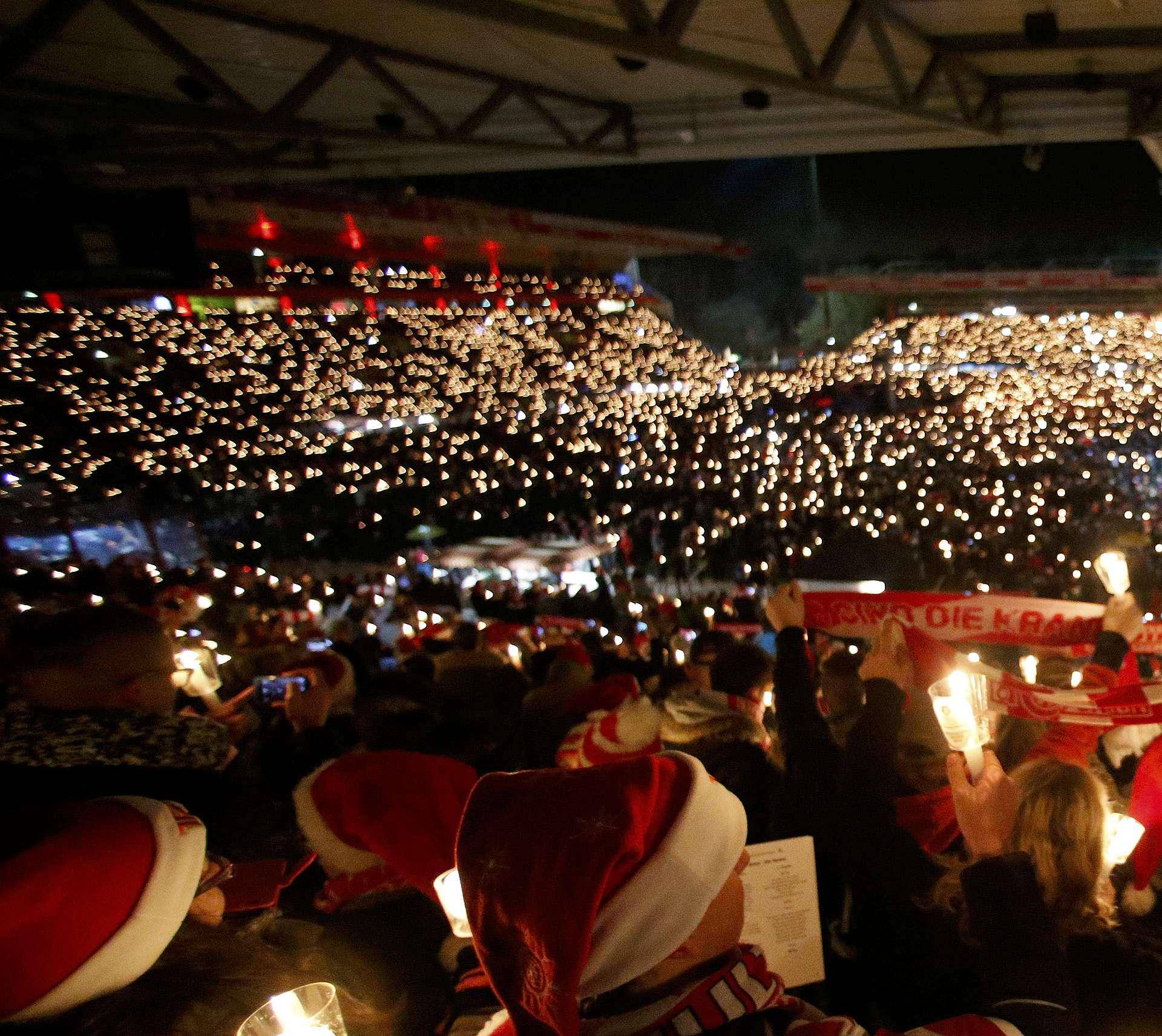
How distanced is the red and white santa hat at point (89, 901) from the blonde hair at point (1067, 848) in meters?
1.74

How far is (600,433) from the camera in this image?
26.2m

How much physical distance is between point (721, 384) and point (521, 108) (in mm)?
26805

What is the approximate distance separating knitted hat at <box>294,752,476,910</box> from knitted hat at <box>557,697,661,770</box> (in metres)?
0.66

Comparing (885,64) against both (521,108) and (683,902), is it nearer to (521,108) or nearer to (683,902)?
(521,108)

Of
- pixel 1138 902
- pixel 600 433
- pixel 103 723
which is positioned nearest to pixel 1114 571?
pixel 1138 902

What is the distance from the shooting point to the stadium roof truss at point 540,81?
14.3 feet

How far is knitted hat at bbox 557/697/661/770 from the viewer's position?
2.95m

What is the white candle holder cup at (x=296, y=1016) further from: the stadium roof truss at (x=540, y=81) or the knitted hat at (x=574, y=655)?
the stadium roof truss at (x=540, y=81)

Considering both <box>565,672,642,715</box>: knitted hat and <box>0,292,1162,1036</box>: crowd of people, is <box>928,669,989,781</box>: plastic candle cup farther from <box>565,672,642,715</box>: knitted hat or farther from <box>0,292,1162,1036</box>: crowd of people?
<box>565,672,642,715</box>: knitted hat

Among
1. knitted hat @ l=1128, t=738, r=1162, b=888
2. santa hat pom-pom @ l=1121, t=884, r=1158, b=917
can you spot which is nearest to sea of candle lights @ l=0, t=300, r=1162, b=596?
knitted hat @ l=1128, t=738, r=1162, b=888

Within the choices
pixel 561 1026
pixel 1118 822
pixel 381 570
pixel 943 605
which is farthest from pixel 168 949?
pixel 381 570

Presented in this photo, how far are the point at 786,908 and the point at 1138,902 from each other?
95 cm

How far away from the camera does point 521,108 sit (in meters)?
6.13

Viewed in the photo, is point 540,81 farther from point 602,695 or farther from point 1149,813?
point 1149,813
